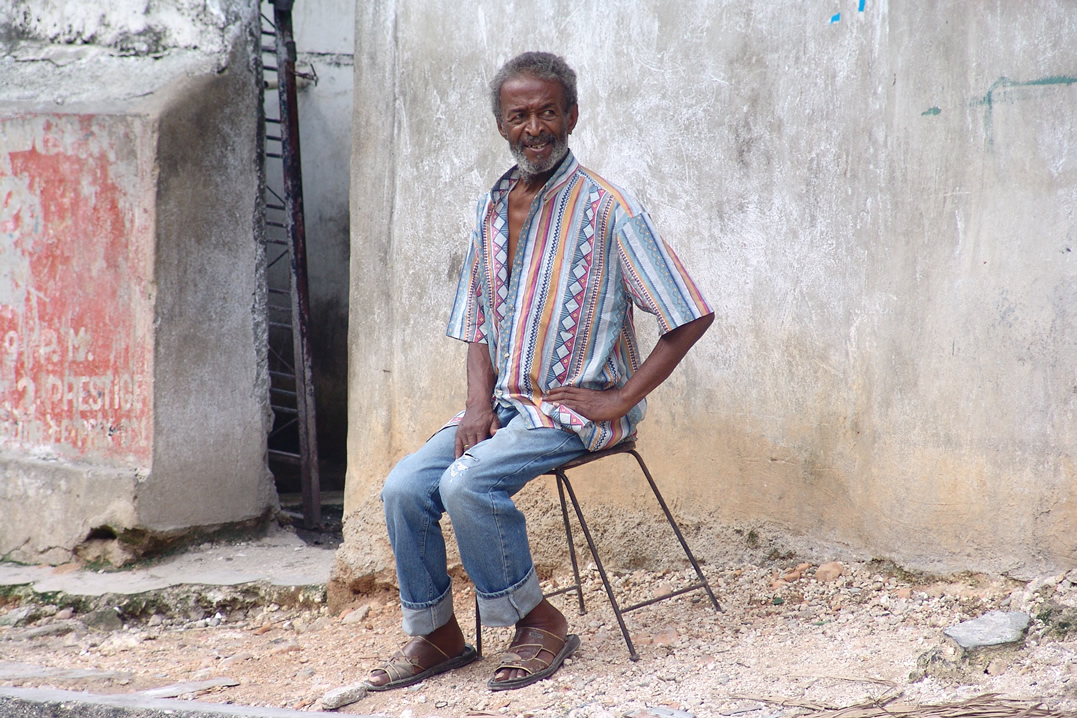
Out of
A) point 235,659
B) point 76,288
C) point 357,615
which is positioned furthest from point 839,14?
point 76,288

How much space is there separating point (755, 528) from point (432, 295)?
1424mm

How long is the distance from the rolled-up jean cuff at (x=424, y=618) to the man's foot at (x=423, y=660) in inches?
1.6

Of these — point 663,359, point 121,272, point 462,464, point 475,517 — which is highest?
point 121,272

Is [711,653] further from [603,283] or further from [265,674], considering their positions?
[265,674]

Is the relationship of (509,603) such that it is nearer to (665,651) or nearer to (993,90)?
(665,651)

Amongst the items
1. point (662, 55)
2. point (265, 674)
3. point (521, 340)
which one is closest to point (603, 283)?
point (521, 340)

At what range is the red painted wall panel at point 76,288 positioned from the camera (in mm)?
3852

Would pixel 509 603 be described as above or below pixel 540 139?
below

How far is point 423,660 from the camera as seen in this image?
274 centimetres

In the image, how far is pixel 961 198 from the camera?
9.43 feet

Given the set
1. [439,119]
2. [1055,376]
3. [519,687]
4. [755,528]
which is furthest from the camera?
[439,119]

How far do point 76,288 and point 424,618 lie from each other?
2.19 metres

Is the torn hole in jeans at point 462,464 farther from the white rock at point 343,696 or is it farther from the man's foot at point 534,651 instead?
the white rock at point 343,696

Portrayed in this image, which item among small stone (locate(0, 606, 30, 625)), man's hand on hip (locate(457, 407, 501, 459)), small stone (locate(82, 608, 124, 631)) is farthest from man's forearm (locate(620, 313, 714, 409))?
small stone (locate(0, 606, 30, 625))
